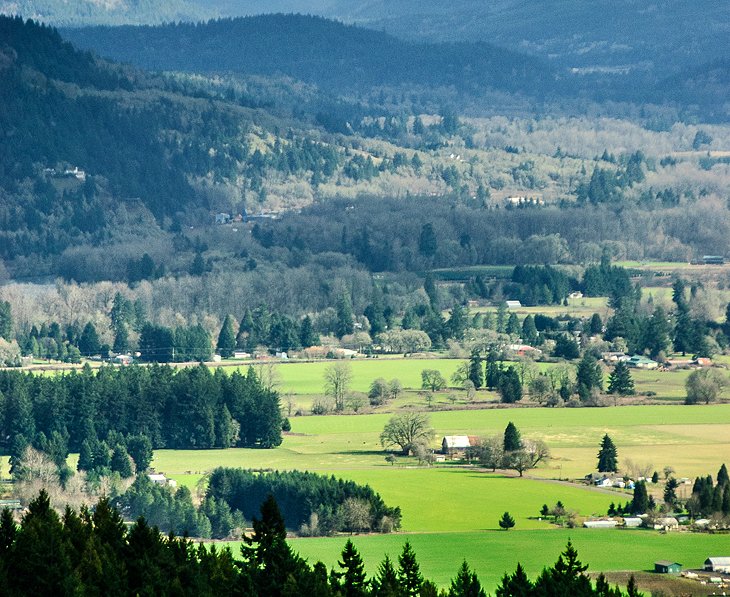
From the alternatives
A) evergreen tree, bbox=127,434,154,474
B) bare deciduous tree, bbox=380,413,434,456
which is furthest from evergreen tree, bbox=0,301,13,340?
bare deciduous tree, bbox=380,413,434,456

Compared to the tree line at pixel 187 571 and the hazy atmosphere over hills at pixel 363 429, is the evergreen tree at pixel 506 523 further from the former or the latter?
the tree line at pixel 187 571

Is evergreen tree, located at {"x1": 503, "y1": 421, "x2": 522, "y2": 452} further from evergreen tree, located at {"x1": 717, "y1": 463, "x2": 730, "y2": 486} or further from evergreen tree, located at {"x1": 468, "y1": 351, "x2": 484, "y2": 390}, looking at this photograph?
evergreen tree, located at {"x1": 468, "y1": 351, "x2": 484, "y2": 390}

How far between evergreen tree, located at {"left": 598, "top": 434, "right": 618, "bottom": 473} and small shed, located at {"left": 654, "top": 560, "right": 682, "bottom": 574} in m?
21.8

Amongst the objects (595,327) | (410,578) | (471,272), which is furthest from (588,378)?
(471,272)

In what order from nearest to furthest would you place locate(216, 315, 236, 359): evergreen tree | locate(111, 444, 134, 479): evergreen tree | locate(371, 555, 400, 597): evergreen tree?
locate(371, 555, 400, 597): evergreen tree → locate(111, 444, 134, 479): evergreen tree → locate(216, 315, 236, 359): evergreen tree

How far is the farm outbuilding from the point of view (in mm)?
84000

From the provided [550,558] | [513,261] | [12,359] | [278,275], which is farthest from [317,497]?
[513,261]

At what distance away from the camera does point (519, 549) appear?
88438 mm

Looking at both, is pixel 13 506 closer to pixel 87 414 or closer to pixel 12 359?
pixel 87 414

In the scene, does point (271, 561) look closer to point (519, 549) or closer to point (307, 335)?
point (519, 549)

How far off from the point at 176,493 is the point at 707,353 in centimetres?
5485

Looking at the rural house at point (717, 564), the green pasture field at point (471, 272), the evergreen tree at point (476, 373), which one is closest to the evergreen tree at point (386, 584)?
the rural house at point (717, 564)

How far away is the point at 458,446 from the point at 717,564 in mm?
28826

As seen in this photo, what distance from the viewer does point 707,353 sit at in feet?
488
